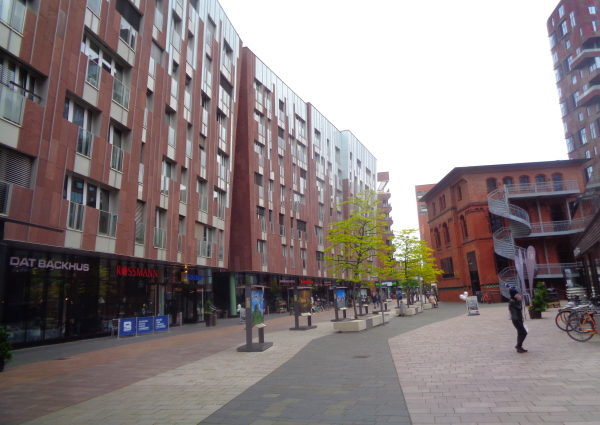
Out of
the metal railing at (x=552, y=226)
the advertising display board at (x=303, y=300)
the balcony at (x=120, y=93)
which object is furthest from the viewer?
the metal railing at (x=552, y=226)

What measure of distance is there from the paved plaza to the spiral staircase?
27.5 meters

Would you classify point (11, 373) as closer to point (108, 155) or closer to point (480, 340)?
point (108, 155)

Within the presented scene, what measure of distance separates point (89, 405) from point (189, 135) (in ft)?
79.5

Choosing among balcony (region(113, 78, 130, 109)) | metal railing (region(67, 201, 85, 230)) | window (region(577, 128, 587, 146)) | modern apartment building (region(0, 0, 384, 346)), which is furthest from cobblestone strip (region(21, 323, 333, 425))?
window (region(577, 128, 587, 146))

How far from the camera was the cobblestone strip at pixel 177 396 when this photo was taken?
6645 mm

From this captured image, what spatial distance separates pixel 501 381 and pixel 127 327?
61.0 ft

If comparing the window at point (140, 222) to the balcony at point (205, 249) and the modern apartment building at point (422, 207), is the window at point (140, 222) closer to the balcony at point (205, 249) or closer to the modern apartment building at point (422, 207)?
the balcony at point (205, 249)

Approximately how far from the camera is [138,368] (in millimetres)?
11727

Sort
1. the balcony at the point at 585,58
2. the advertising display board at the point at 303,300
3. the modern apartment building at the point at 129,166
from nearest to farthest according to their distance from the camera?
the modern apartment building at the point at 129,166 → the advertising display board at the point at 303,300 → the balcony at the point at 585,58

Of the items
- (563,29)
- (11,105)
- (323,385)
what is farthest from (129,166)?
(563,29)

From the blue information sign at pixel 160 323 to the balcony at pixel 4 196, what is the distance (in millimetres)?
10668

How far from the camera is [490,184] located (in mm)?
46344

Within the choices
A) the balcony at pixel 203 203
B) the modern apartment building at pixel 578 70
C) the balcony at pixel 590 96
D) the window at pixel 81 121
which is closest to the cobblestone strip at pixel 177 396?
the window at pixel 81 121

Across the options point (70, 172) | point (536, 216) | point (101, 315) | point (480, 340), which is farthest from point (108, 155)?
point (536, 216)
